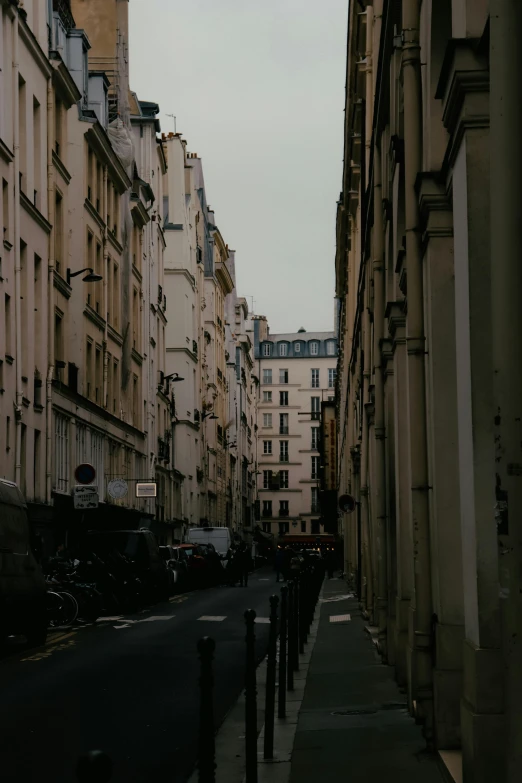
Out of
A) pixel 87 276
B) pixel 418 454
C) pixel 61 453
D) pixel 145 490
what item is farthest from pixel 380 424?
pixel 145 490

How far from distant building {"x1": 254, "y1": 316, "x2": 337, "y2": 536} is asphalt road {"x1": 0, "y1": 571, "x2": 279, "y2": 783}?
120m

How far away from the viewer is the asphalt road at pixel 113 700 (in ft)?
31.0

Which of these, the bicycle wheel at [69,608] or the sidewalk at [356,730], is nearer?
the sidewalk at [356,730]

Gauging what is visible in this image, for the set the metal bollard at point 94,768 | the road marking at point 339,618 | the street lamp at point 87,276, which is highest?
the street lamp at point 87,276

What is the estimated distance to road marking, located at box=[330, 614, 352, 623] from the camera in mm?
26180

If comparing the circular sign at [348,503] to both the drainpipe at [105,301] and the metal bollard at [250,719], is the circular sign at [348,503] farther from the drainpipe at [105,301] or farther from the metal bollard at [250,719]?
the metal bollard at [250,719]

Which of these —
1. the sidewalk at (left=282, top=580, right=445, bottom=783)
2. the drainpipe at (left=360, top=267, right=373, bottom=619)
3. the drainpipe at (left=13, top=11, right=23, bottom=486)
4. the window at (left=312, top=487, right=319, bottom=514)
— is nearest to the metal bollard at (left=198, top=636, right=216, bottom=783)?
the sidewalk at (left=282, top=580, right=445, bottom=783)

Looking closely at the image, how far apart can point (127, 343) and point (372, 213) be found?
36.1m

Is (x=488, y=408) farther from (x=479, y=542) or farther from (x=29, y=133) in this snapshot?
(x=29, y=133)

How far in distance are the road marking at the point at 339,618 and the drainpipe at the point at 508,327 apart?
21314mm

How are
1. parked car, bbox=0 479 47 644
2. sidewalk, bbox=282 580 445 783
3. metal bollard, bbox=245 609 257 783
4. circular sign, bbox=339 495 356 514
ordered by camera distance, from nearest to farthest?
1. metal bollard, bbox=245 609 257 783
2. sidewalk, bbox=282 580 445 783
3. parked car, bbox=0 479 47 644
4. circular sign, bbox=339 495 356 514

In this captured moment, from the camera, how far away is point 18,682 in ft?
48.1

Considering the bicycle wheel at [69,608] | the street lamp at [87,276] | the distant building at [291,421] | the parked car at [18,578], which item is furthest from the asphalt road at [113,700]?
the distant building at [291,421]

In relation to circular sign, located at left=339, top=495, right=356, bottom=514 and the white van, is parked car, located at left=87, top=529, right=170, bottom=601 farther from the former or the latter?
the white van
